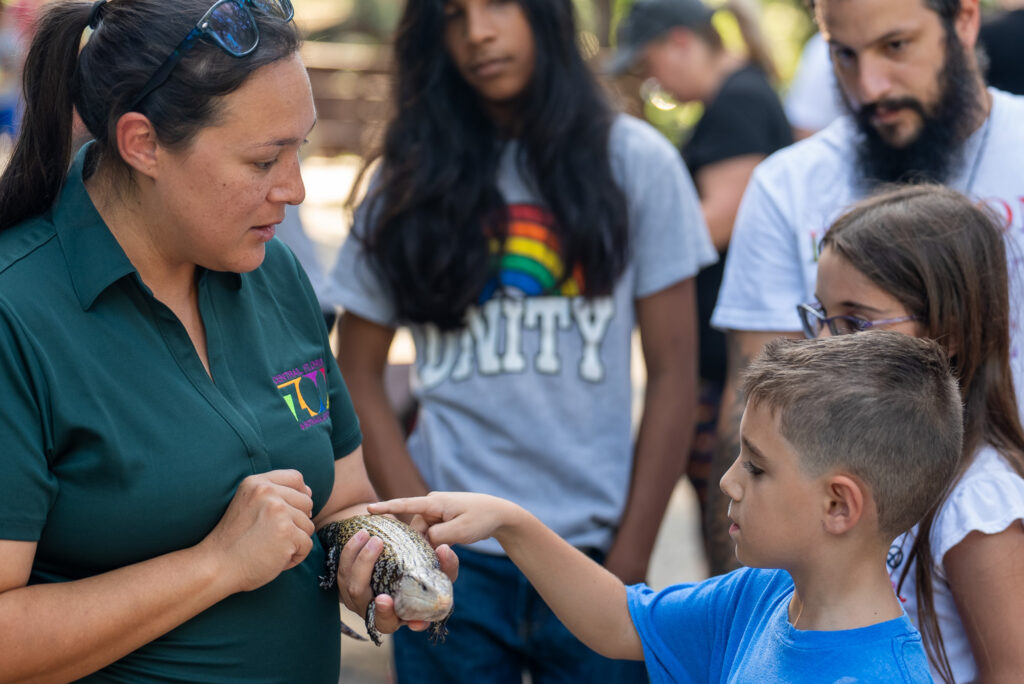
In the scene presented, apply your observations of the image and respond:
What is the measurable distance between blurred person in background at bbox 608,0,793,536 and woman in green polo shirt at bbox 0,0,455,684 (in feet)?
7.69

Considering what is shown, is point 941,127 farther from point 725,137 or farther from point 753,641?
point 725,137

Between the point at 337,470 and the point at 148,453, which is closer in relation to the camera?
the point at 148,453

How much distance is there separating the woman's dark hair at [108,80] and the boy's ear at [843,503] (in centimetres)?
127

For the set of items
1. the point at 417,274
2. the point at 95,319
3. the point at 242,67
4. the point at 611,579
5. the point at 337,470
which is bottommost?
the point at 611,579

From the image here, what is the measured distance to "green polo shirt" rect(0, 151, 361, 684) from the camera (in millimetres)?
1783

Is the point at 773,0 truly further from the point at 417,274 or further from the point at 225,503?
the point at 225,503

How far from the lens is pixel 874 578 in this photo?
1.90m

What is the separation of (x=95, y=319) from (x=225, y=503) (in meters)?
0.40

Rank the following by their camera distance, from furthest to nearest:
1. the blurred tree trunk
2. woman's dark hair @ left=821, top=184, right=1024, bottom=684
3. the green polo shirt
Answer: the blurred tree trunk
woman's dark hair @ left=821, top=184, right=1024, bottom=684
the green polo shirt

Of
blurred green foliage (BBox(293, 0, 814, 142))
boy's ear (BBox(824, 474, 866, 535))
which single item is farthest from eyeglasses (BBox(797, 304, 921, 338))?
blurred green foliage (BBox(293, 0, 814, 142))

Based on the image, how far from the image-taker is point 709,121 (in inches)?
186

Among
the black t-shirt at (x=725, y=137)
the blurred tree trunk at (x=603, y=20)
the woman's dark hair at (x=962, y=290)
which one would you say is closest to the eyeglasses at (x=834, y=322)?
the woman's dark hair at (x=962, y=290)

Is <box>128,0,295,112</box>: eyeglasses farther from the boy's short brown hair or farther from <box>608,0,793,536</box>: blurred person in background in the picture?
<box>608,0,793,536</box>: blurred person in background

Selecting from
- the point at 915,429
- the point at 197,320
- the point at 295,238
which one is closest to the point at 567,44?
the point at 295,238
